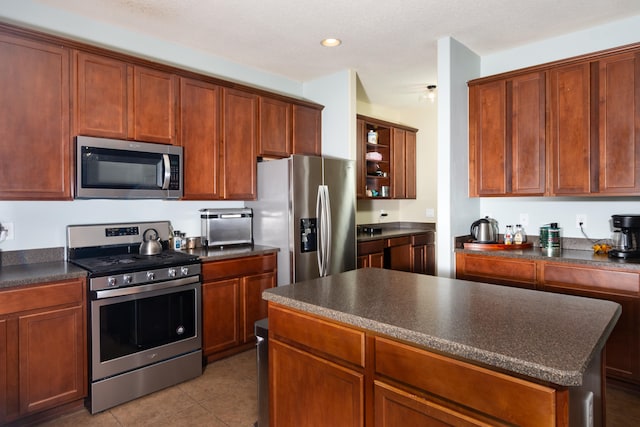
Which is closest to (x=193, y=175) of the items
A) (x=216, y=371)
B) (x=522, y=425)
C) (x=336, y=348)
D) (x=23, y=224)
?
(x=23, y=224)

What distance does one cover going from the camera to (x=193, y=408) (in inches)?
98.7

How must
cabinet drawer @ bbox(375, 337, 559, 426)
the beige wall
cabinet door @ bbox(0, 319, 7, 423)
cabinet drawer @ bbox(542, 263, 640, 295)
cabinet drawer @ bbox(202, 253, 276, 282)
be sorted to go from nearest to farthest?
cabinet drawer @ bbox(375, 337, 559, 426)
cabinet door @ bbox(0, 319, 7, 423)
cabinet drawer @ bbox(542, 263, 640, 295)
cabinet drawer @ bbox(202, 253, 276, 282)
the beige wall

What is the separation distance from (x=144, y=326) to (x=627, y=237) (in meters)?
3.51

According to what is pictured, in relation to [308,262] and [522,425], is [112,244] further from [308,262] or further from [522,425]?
[522,425]

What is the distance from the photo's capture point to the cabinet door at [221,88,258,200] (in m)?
3.51

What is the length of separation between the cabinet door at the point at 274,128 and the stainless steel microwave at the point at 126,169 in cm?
90

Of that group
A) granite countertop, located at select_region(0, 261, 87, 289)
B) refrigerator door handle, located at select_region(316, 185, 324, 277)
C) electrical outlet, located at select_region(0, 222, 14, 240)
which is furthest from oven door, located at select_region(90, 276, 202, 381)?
refrigerator door handle, located at select_region(316, 185, 324, 277)

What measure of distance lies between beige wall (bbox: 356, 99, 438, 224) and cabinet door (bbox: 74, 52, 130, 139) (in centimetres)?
324

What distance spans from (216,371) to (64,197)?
5.50ft

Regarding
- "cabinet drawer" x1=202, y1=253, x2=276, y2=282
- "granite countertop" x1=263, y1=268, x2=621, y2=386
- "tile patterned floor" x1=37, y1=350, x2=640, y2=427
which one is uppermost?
"granite countertop" x1=263, y1=268, x2=621, y2=386

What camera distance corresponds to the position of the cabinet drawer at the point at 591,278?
262cm

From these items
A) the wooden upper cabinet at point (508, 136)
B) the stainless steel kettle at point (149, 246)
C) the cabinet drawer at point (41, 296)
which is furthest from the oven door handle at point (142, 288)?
the wooden upper cabinet at point (508, 136)

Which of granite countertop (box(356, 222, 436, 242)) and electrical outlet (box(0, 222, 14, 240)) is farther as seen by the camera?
granite countertop (box(356, 222, 436, 242))

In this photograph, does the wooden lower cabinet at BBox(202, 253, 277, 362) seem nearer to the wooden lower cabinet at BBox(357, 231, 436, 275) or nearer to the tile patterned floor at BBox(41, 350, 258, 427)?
the tile patterned floor at BBox(41, 350, 258, 427)
